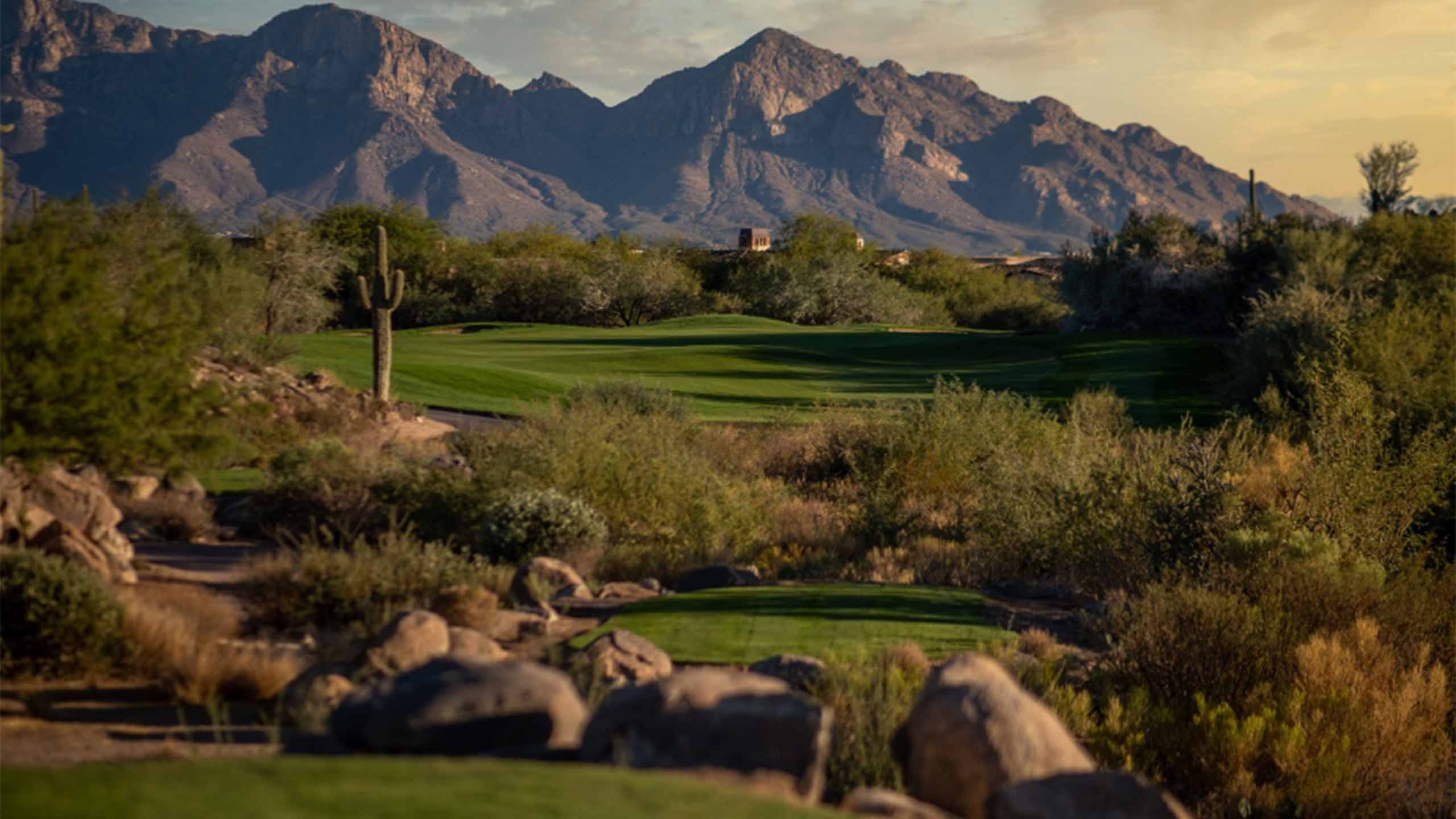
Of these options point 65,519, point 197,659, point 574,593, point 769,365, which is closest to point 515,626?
point 574,593

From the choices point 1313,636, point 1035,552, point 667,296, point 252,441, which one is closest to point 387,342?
point 252,441

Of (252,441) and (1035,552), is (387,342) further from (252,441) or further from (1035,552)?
(1035,552)

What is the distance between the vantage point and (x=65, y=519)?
457 inches

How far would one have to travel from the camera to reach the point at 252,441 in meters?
19.9

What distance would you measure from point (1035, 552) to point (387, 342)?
14.0 m

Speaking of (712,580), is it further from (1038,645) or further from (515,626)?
(1038,645)

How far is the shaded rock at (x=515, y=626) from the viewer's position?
34.7 ft

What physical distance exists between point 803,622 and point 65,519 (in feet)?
21.2

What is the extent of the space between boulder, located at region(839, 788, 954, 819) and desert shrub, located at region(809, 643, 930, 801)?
3.24ft

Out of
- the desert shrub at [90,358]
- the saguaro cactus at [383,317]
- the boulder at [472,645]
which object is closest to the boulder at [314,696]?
the boulder at [472,645]

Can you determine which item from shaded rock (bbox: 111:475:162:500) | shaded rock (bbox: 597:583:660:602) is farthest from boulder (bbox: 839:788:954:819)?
shaded rock (bbox: 111:475:162:500)

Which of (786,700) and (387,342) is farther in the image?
(387,342)

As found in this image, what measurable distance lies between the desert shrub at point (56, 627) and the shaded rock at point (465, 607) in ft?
7.98

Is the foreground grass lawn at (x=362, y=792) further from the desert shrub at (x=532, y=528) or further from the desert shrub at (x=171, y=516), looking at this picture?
the desert shrub at (x=171, y=516)
